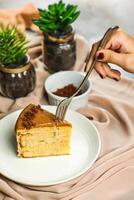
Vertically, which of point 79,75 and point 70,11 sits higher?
point 70,11

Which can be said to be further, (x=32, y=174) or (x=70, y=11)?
(x=70, y=11)

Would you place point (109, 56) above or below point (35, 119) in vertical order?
above

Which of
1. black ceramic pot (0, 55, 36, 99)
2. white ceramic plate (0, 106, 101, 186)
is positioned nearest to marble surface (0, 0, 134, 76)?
black ceramic pot (0, 55, 36, 99)

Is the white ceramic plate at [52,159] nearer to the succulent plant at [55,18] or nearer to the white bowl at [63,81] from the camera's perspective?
the white bowl at [63,81]

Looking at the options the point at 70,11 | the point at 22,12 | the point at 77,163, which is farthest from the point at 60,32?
the point at 77,163

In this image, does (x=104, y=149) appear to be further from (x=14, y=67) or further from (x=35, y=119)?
(x=14, y=67)

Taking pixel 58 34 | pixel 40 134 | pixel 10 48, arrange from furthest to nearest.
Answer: pixel 58 34 < pixel 10 48 < pixel 40 134

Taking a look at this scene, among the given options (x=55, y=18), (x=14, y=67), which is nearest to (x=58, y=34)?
(x=55, y=18)

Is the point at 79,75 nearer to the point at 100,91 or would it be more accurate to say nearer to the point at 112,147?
the point at 100,91
